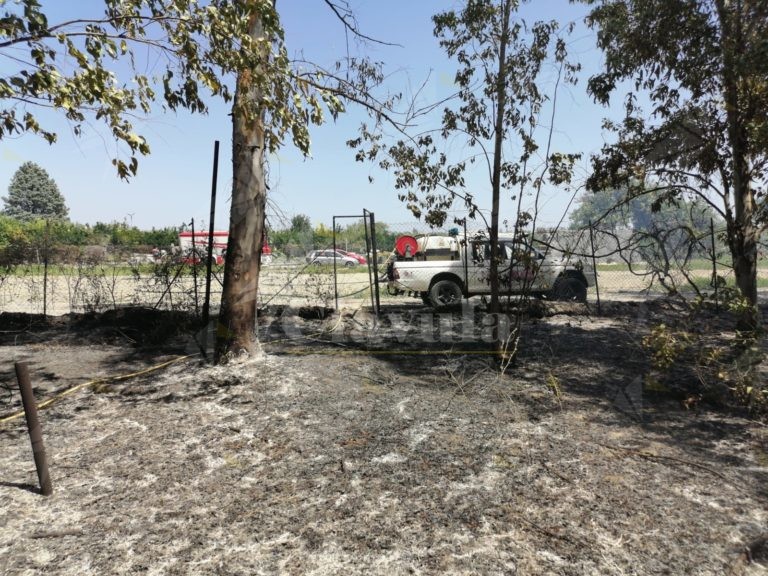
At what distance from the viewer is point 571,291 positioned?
1144 cm

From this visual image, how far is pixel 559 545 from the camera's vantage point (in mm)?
2488

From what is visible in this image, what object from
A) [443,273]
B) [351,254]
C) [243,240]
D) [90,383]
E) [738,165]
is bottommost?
[90,383]

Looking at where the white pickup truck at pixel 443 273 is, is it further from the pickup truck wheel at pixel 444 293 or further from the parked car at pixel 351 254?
the parked car at pixel 351 254

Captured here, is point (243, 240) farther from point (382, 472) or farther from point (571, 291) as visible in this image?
point (571, 291)

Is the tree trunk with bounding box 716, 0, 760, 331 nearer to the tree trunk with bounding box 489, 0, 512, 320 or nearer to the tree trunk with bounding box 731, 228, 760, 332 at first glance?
the tree trunk with bounding box 731, 228, 760, 332

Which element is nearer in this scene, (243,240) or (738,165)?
(243,240)

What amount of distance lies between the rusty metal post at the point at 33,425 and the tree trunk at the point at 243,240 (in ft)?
8.50

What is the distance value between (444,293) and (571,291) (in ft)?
9.77

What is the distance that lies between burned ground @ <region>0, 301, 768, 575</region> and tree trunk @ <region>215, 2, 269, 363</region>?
0.35 metres

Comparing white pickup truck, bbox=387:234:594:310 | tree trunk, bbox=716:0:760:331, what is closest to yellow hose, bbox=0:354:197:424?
white pickup truck, bbox=387:234:594:310

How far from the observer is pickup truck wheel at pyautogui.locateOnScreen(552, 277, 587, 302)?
36.8ft

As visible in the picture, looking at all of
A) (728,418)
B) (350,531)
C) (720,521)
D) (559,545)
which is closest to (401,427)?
(350,531)

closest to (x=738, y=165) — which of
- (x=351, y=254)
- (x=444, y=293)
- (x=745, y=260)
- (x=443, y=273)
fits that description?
(x=745, y=260)

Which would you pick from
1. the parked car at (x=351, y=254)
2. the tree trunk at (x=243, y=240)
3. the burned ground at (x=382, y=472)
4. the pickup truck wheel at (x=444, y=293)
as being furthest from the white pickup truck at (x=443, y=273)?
the tree trunk at (x=243, y=240)
